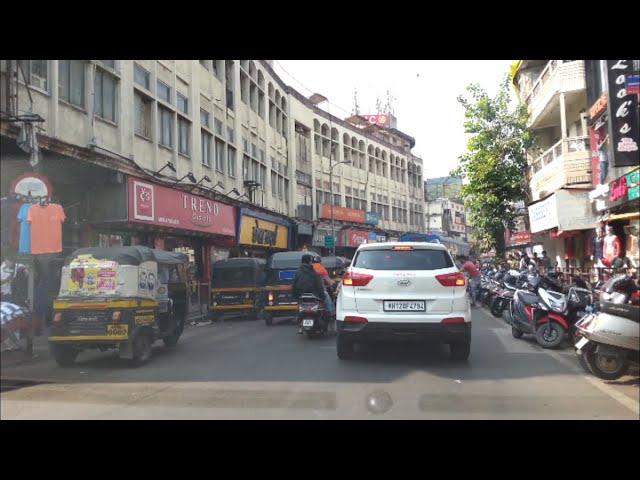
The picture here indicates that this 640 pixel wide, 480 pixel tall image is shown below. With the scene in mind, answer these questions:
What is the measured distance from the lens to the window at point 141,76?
19.2m

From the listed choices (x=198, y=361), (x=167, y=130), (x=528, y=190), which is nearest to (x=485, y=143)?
(x=528, y=190)

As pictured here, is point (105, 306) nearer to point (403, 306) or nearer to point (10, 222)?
point (10, 222)

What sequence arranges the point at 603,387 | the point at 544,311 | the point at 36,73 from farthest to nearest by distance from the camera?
the point at 36,73, the point at 544,311, the point at 603,387

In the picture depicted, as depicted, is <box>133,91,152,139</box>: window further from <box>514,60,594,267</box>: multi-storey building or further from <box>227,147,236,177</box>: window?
<box>514,60,594,267</box>: multi-storey building

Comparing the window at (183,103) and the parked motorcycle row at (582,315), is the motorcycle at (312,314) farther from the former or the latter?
the window at (183,103)

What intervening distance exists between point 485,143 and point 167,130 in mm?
13126

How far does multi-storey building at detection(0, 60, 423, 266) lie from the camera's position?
46.5 feet

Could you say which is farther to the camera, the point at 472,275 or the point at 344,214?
the point at 344,214

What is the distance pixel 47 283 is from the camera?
1449 cm

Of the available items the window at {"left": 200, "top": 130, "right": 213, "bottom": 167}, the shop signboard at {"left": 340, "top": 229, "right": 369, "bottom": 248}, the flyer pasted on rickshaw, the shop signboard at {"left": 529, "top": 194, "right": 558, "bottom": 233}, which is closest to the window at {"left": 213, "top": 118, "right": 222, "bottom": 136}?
the window at {"left": 200, "top": 130, "right": 213, "bottom": 167}

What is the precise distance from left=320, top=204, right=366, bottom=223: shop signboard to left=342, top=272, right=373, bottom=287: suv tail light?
35.5 metres

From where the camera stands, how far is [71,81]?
610 inches

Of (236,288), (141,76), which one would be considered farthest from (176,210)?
(141,76)

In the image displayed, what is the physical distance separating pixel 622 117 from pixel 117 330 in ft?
39.3
